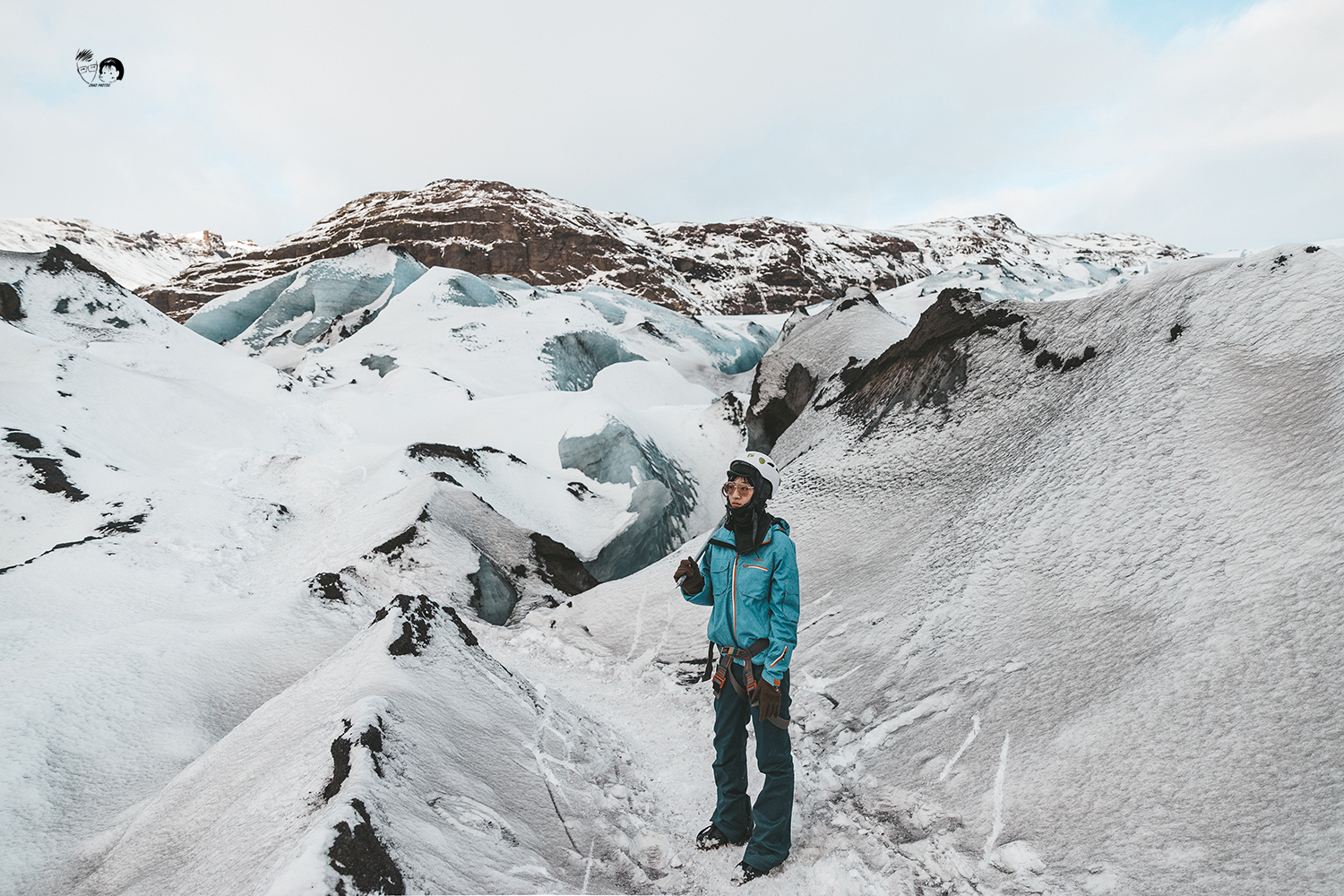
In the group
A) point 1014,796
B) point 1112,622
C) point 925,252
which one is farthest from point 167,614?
point 925,252

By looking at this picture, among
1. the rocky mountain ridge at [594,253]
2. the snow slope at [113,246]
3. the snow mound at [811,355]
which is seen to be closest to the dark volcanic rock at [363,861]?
the snow mound at [811,355]

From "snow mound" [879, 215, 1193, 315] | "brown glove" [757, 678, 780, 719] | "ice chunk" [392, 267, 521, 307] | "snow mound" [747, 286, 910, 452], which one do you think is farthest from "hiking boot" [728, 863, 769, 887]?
"snow mound" [879, 215, 1193, 315]

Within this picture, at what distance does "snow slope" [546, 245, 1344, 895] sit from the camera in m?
3.05

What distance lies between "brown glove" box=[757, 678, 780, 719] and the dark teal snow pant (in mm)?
53

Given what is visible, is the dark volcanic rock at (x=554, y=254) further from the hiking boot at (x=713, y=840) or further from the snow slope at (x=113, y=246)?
Result: the snow slope at (x=113, y=246)

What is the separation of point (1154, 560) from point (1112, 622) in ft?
1.78

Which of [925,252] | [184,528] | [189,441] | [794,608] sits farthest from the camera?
[925,252]

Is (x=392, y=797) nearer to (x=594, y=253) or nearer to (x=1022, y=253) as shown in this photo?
(x=594, y=253)

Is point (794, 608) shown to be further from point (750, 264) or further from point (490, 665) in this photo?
point (750, 264)

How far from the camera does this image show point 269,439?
1656 centimetres

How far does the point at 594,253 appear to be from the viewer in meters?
79.5

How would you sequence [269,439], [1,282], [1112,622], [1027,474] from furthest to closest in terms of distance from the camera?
[1,282] → [269,439] → [1027,474] → [1112,622]

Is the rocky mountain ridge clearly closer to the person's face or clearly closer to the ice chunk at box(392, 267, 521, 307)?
the ice chunk at box(392, 267, 521, 307)

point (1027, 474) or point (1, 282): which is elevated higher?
point (1, 282)
